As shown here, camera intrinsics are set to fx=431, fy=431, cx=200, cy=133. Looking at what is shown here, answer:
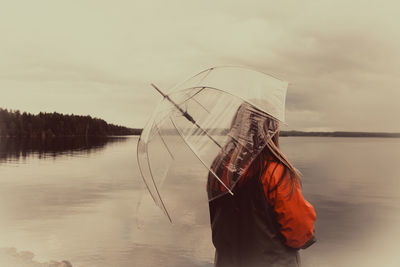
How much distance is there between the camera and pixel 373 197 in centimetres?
Answer: 4953

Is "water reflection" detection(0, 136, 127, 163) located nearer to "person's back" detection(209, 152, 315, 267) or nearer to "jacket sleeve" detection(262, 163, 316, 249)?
"person's back" detection(209, 152, 315, 267)

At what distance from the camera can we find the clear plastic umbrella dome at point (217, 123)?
2.97m

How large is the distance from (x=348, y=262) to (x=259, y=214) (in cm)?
2554

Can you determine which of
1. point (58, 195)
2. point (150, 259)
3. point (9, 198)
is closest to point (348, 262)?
point (150, 259)

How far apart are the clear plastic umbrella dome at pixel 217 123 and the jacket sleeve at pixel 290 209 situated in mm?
206

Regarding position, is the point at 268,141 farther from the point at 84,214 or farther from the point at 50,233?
the point at 84,214

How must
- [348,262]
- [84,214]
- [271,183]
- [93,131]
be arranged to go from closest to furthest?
[271,183]
[348,262]
[84,214]
[93,131]

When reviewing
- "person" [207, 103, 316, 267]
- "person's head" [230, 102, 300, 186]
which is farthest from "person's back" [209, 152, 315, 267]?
"person's head" [230, 102, 300, 186]

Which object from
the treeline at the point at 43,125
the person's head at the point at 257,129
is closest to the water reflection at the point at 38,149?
the treeline at the point at 43,125

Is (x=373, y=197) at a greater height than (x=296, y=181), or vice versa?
(x=296, y=181)

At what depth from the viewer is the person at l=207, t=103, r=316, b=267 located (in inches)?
107

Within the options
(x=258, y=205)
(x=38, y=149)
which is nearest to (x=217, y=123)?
(x=258, y=205)

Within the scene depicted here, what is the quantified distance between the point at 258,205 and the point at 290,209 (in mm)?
204

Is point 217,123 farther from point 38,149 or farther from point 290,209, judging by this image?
point 38,149
